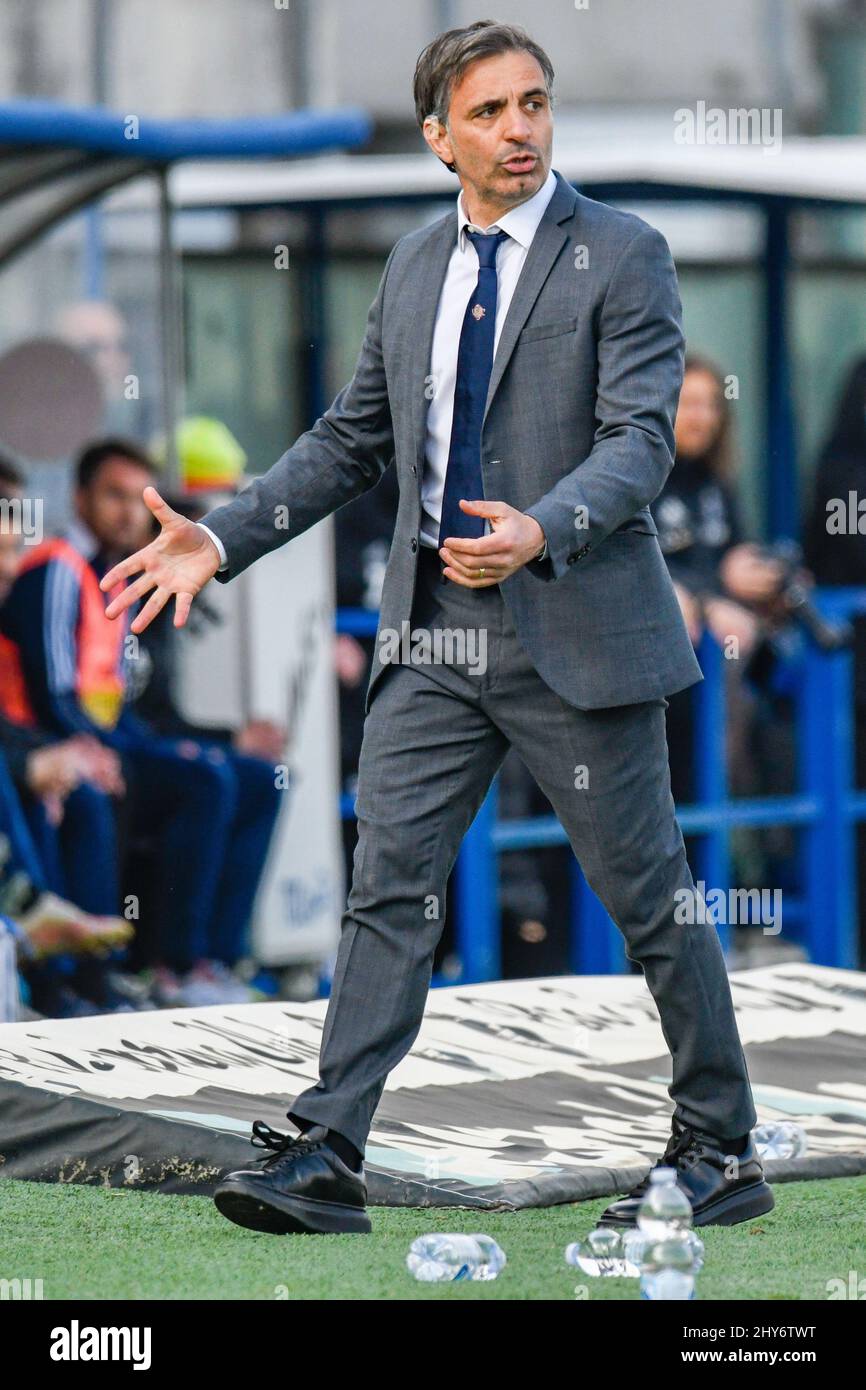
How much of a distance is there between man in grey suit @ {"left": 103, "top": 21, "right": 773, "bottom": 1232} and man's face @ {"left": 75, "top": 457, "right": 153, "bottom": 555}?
12.3 feet

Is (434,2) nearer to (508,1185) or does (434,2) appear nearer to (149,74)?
(149,74)

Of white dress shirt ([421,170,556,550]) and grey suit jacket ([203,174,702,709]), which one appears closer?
grey suit jacket ([203,174,702,709])

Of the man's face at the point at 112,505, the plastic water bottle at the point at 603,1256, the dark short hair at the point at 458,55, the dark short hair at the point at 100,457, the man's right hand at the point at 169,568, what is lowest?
the plastic water bottle at the point at 603,1256

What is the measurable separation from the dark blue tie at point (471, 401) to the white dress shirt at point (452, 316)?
1 centimetres

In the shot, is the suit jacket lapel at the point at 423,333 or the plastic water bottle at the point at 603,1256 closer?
the plastic water bottle at the point at 603,1256

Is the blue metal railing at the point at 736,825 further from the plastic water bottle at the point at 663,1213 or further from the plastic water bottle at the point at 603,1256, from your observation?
the plastic water bottle at the point at 663,1213

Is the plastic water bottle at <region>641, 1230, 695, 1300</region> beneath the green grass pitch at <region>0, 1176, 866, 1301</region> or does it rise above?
above

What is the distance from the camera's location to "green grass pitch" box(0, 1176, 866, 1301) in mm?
3961

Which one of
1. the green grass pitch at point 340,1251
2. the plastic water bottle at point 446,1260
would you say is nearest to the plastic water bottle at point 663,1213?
the green grass pitch at point 340,1251

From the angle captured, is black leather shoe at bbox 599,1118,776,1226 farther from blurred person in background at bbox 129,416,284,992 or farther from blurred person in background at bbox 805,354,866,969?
blurred person in background at bbox 805,354,866,969

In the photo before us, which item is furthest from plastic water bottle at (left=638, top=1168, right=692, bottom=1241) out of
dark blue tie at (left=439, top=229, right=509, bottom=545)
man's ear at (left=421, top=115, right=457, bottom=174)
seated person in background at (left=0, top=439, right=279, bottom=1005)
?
seated person in background at (left=0, top=439, right=279, bottom=1005)

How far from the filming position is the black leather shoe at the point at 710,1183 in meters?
4.40

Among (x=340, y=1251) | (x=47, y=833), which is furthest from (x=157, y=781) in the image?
(x=340, y=1251)
